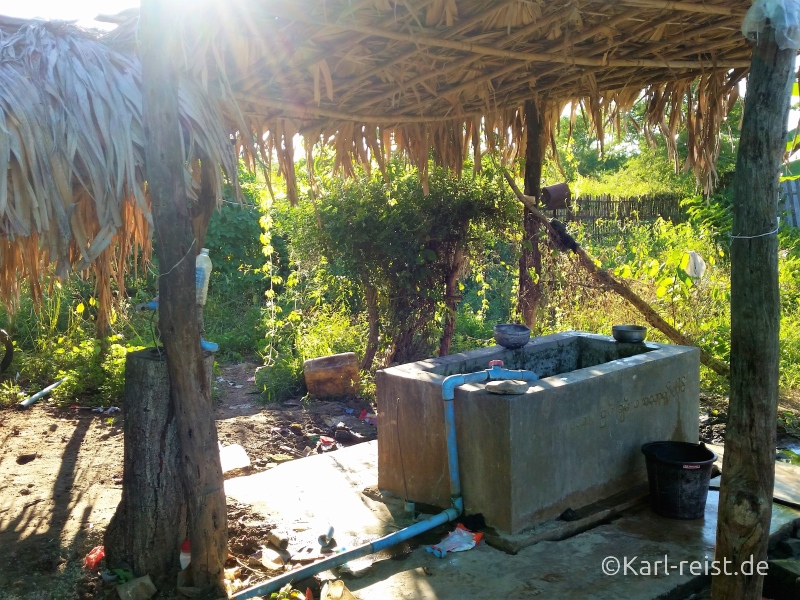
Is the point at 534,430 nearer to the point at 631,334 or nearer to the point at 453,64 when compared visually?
the point at 631,334

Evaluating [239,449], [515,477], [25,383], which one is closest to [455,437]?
[515,477]

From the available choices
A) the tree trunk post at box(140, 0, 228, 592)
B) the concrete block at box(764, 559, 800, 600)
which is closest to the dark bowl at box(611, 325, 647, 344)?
the concrete block at box(764, 559, 800, 600)

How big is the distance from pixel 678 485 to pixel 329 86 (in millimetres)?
3238

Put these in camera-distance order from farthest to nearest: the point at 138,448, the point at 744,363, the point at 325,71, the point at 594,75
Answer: the point at 594,75 < the point at 325,71 < the point at 138,448 < the point at 744,363

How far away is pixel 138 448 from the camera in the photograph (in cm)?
331

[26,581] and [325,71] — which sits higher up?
[325,71]

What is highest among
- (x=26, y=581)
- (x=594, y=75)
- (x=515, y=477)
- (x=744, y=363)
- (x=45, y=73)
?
(x=594, y=75)

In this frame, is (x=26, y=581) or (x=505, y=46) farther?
(x=505, y=46)

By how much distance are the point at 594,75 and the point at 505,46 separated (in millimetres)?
1127

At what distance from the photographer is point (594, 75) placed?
5359 millimetres

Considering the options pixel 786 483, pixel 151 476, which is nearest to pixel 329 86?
pixel 151 476

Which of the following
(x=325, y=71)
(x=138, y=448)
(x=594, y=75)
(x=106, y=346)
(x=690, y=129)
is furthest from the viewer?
(x=106, y=346)

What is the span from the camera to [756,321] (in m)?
2.52

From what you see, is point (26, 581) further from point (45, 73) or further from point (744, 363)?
point (744, 363)
